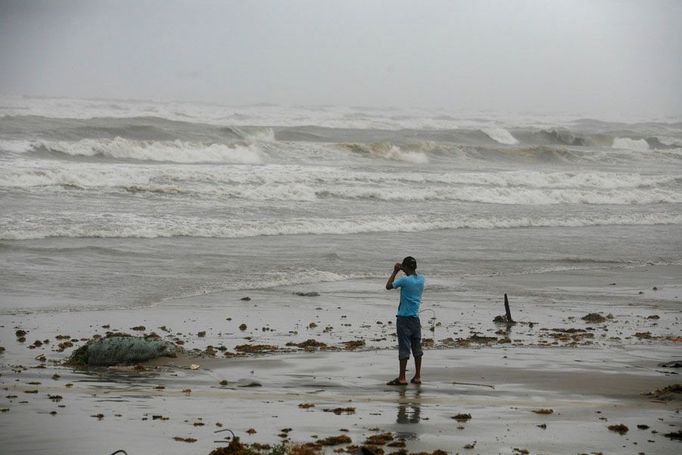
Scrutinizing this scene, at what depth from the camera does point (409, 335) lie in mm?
10188

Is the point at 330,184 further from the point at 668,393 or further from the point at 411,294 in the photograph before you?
the point at 668,393

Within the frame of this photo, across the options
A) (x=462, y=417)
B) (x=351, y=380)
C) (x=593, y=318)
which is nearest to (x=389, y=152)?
(x=593, y=318)

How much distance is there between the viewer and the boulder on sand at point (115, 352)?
10.4 meters

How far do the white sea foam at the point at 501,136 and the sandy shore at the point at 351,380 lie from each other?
44247 mm

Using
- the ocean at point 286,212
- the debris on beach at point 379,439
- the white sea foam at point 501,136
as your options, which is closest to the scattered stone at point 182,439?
the debris on beach at point 379,439

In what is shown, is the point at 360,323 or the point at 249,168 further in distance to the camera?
the point at 249,168

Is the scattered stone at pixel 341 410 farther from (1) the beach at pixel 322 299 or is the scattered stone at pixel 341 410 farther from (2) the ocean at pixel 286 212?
(2) the ocean at pixel 286 212

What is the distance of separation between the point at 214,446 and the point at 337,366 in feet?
11.8

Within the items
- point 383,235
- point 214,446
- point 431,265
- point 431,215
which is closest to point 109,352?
point 214,446

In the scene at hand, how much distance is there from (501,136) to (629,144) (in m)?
10.5

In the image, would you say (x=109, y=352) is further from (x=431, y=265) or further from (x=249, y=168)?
(x=249, y=168)

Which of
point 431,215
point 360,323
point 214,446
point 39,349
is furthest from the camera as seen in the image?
point 431,215

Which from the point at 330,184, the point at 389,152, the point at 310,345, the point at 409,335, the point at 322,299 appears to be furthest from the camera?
the point at 389,152

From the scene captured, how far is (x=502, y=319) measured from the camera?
13781 millimetres
